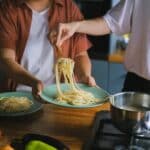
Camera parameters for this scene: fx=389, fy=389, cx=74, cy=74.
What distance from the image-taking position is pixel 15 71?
1620 millimetres

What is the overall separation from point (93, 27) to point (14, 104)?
1.87 ft

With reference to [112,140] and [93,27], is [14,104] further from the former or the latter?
[93,27]

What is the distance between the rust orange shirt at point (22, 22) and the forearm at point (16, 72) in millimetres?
88

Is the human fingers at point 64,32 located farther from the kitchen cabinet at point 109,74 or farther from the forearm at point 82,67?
the kitchen cabinet at point 109,74

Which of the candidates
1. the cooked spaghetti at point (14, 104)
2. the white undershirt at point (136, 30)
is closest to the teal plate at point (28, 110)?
the cooked spaghetti at point (14, 104)

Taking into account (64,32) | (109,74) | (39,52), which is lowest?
(109,74)

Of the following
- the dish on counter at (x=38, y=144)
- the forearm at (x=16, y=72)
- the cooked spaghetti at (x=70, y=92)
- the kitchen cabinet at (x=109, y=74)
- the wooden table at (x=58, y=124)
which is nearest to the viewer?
the dish on counter at (x=38, y=144)

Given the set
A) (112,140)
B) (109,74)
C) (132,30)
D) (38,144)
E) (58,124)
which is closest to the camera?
(38,144)

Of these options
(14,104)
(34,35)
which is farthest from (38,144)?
(34,35)

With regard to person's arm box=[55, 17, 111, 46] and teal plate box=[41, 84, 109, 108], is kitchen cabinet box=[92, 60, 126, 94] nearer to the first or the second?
person's arm box=[55, 17, 111, 46]

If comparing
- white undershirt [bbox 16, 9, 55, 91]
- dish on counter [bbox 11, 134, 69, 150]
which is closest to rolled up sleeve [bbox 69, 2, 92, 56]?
white undershirt [bbox 16, 9, 55, 91]

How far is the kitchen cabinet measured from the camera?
8.93 feet

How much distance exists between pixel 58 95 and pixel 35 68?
17.3 inches

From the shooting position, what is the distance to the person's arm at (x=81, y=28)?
164 centimetres
